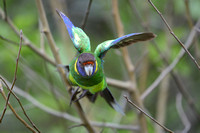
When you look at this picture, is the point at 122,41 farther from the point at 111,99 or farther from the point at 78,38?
the point at 111,99

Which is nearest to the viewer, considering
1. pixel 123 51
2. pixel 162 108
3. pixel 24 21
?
pixel 123 51

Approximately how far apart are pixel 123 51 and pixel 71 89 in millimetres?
662

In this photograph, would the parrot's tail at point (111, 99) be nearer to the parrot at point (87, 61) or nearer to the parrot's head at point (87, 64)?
the parrot at point (87, 61)

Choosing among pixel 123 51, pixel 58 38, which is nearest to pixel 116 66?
pixel 58 38

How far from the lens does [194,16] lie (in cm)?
356

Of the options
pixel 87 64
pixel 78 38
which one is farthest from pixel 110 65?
pixel 87 64

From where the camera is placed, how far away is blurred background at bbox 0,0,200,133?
3064 mm

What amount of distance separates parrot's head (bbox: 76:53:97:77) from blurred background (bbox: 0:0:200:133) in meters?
0.78

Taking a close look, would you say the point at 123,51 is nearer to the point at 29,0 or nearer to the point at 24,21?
the point at 24,21

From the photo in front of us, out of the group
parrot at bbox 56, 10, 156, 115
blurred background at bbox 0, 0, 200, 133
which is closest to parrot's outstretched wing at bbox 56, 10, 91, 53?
parrot at bbox 56, 10, 156, 115

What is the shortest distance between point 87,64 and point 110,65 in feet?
9.41

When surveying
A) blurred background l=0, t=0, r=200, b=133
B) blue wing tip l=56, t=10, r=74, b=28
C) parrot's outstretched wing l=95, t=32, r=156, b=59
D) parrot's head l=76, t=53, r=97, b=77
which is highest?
blue wing tip l=56, t=10, r=74, b=28

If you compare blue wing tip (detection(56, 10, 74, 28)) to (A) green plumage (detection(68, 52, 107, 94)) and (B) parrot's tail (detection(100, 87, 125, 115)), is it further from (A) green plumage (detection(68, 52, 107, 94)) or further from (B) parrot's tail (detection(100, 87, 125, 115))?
(B) parrot's tail (detection(100, 87, 125, 115))

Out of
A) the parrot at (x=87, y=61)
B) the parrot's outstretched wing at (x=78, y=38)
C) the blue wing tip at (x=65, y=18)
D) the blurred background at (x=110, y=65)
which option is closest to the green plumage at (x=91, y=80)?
the parrot at (x=87, y=61)
